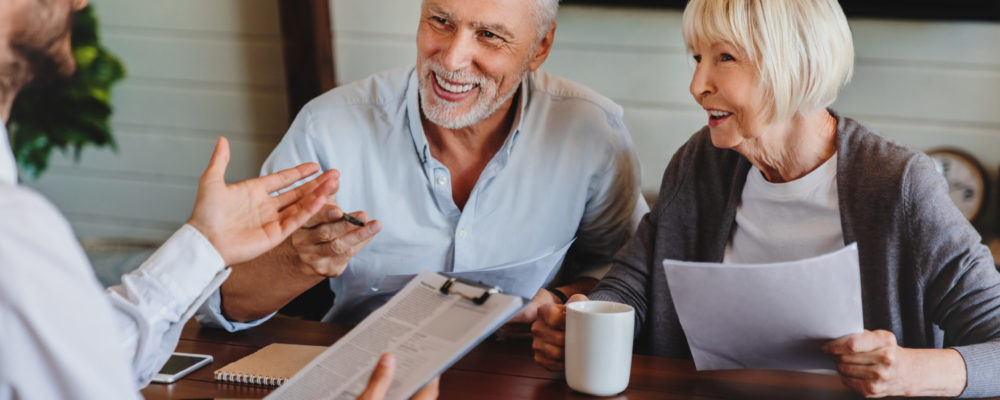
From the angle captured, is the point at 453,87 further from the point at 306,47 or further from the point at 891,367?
the point at 306,47

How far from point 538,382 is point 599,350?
109 mm

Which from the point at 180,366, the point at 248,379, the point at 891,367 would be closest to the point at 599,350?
the point at 891,367

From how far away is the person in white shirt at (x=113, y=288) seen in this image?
0.61 meters

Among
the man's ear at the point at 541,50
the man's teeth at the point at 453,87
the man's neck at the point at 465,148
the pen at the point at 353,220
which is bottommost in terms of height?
the pen at the point at 353,220

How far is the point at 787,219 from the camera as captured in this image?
132cm

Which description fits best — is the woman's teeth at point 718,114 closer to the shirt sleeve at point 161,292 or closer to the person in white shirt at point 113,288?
the person in white shirt at point 113,288

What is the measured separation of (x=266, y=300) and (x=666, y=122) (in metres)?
1.67

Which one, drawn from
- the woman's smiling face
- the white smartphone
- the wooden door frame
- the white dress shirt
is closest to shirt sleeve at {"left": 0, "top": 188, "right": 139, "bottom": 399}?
the white dress shirt

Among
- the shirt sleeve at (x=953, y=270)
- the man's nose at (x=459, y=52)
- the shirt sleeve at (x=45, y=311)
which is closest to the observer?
the shirt sleeve at (x=45, y=311)

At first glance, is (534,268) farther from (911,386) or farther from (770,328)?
(911,386)

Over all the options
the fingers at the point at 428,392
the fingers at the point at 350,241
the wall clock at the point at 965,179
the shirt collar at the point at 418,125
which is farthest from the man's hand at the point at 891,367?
the wall clock at the point at 965,179

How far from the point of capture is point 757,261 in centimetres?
136

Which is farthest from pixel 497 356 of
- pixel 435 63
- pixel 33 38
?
pixel 33 38

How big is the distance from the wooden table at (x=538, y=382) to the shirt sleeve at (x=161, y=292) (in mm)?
163
